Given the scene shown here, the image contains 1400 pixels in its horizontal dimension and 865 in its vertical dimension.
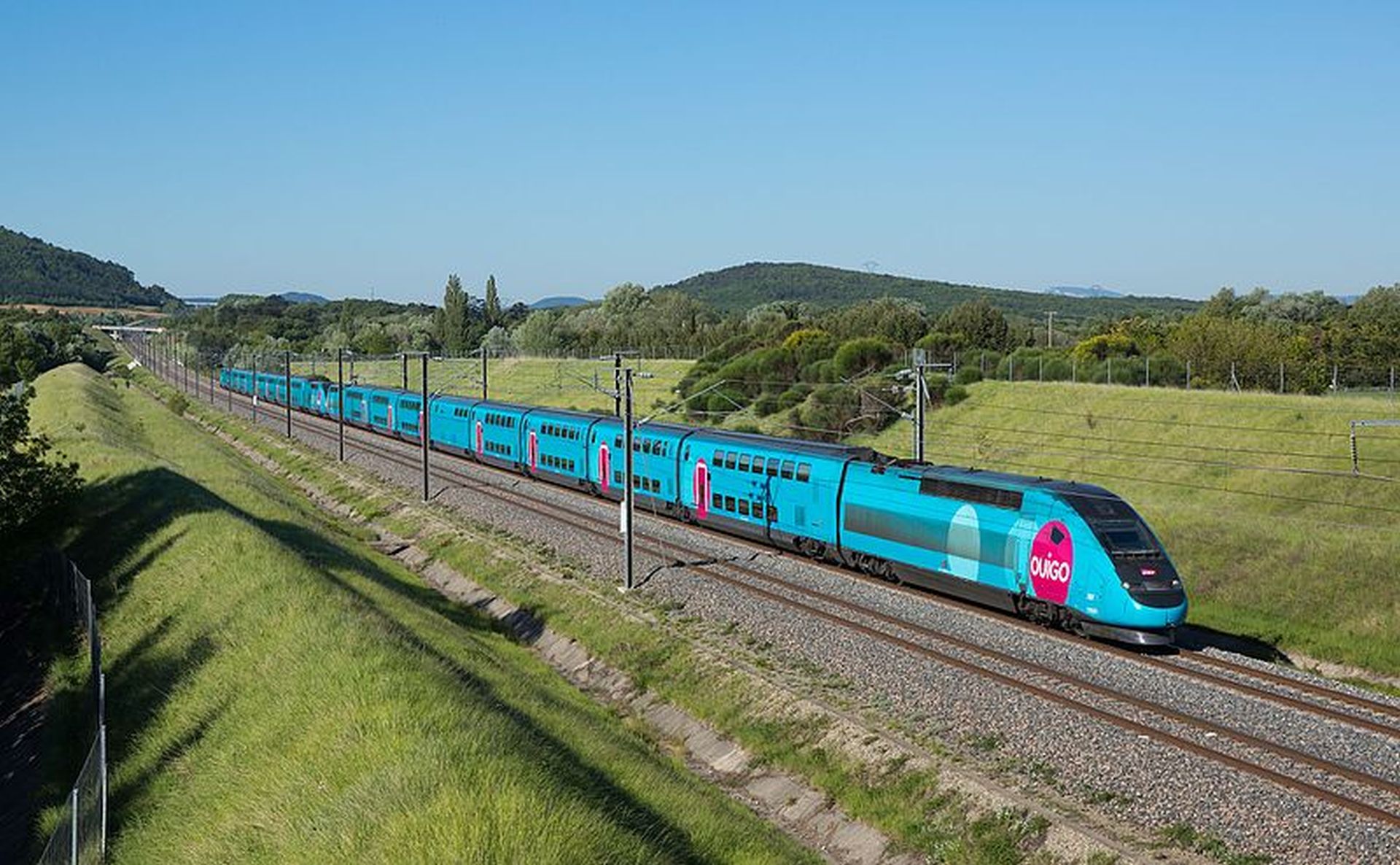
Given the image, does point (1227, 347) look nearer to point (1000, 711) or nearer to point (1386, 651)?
point (1386, 651)

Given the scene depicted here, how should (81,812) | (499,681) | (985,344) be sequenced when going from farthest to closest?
(985,344) < (499,681) < (81,812)

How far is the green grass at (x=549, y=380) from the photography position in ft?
302

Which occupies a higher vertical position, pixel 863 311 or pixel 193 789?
pixel 863 311

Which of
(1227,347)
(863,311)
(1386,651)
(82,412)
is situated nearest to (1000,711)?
(1386,651)

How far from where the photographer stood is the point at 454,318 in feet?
584

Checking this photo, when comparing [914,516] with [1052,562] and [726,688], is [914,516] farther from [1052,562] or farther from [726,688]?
[726,688]

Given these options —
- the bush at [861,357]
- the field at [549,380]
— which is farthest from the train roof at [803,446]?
the field at [549,380]

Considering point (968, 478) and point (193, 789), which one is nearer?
point (193, 789)

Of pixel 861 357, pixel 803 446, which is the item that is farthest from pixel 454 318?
pixel 803 446

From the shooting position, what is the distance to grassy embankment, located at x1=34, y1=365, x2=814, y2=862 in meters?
13.4

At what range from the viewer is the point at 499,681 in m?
23.2

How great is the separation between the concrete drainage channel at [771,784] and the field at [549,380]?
4644cm

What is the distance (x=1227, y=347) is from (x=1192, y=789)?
5969 cm

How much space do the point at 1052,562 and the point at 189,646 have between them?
1714 cm
